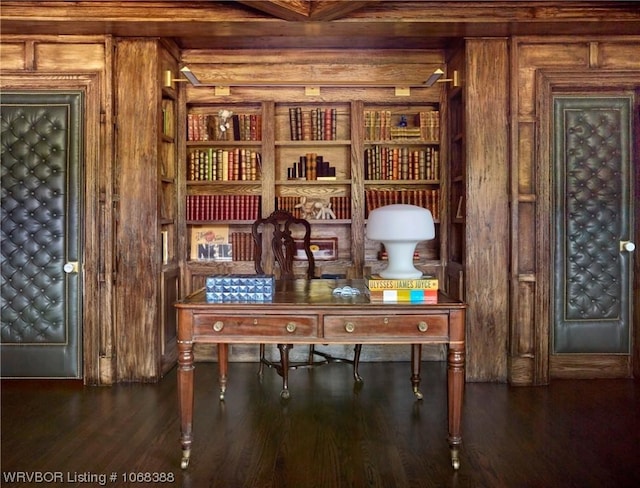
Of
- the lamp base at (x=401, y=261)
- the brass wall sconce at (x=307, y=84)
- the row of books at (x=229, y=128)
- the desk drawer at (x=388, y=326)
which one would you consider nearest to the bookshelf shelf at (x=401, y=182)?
the brass wall sconce at (x=307, y=84)

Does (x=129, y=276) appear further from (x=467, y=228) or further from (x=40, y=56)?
(x=467, y=228)

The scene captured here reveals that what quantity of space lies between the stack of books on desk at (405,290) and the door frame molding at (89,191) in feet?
8.13

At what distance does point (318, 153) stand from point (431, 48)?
4.56ft

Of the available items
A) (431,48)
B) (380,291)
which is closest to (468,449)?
(380,291)

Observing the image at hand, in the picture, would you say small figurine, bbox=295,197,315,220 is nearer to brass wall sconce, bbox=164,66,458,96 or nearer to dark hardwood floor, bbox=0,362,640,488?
brass wall sconce, bbox=164,66,458,96

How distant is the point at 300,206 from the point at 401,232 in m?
2.30

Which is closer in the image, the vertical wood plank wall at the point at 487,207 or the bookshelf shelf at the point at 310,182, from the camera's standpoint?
the vertical wood plank wall at the point at 487,207

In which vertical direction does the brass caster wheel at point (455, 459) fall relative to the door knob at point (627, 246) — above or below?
below

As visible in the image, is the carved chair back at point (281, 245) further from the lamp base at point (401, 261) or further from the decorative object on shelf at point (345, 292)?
the lamp base at point (401, 261)

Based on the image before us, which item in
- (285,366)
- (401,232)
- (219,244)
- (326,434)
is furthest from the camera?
(219,244)

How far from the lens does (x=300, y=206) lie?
16.3 feet

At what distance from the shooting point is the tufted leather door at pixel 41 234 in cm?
416

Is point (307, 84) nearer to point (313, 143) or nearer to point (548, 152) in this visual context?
point (313, 143)

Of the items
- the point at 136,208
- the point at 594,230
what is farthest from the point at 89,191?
the point at 594,230
